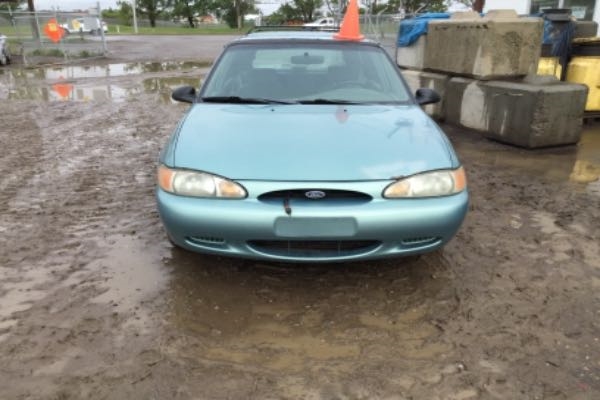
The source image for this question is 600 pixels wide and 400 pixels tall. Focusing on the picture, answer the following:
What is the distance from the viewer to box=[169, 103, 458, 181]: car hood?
2865mm

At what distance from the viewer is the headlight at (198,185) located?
280 cm

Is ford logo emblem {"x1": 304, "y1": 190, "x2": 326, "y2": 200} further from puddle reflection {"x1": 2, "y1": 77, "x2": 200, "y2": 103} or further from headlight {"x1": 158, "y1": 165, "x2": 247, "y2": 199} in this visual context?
puddle reflection {"x1": 2, "y1": 77, "x2": 200, "y2": 103}

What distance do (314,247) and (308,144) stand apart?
2.10ft

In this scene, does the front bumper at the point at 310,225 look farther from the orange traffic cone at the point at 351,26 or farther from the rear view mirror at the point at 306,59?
the orange traffic cone at the point at 351,26

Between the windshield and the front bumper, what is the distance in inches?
52.2

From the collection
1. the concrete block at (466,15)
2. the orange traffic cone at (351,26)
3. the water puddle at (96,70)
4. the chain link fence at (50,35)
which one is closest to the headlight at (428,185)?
the orange traffic cone at (351,26)

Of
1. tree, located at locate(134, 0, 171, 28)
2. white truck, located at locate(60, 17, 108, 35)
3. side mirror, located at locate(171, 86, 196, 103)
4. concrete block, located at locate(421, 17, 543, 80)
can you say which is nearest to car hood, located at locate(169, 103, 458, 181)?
side mirror, located at locate(171, 86, 196, 103)

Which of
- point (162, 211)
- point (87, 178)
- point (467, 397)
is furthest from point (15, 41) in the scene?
point (467, 397)

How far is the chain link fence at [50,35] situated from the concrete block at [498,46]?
617 inches

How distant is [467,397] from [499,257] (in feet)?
5.08

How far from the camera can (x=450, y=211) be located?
2.90 meters

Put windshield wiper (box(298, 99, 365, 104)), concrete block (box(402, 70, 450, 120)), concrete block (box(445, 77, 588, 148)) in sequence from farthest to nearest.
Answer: concrete block (box(402, 70, 450, 120)) → concrete block (box(445, 77, 588, 148)) → windshield wiper (box(298, 99, 365, 104))

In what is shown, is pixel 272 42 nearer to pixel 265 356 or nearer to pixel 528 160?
pixel 265 356

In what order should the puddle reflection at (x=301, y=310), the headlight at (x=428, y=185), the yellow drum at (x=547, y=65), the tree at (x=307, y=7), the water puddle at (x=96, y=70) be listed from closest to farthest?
the puddle reflection at (x=301, y=310)
the headlight at (x=428, y=185)
the yellow drum at (x=547, y=65)
the water puddle at (x=96, y=70)
the tree at (x=307, y=7)
